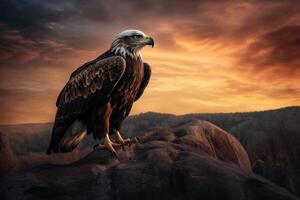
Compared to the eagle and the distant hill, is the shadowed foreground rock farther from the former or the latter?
the distant hill

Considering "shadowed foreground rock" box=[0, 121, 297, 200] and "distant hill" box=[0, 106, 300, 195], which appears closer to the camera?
"shadowed foreground rock" box=[0, 121, 297, 200]

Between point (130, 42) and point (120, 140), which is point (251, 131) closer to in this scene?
point (120, 140)

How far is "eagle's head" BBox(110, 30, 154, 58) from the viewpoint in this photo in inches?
406

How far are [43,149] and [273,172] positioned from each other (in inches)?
505

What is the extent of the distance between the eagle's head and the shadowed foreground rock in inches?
95.0

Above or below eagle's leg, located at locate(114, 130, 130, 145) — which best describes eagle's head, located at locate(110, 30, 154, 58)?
above

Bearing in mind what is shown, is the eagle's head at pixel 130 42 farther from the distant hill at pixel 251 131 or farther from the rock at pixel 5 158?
the distant hill at pixel 251 131

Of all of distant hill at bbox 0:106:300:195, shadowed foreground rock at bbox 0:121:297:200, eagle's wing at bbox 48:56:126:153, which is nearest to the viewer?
shadowed foreground rock at bbox 0:121:297:200

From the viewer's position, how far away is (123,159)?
944cm

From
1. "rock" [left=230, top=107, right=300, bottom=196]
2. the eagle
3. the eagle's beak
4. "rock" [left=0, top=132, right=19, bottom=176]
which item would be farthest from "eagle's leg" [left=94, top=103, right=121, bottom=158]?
"rock" [left=230, top=107, right=300, bottom=196]

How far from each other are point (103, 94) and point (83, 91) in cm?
61

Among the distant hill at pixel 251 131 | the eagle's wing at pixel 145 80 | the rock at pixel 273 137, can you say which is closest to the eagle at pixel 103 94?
the eagle's wing at pixel 145 80

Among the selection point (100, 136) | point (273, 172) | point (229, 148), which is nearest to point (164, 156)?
point (100, 136)

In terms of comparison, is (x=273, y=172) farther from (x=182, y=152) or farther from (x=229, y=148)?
(x=182, y=152)
